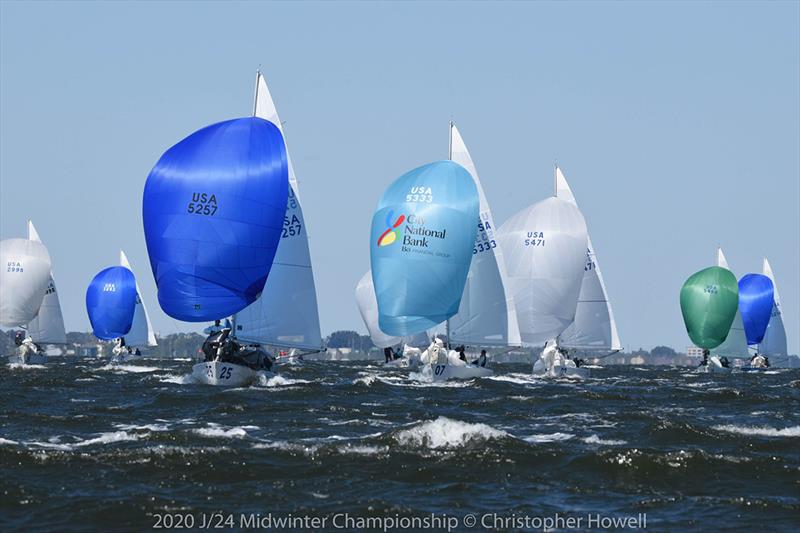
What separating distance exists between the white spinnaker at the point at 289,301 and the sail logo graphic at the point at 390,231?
18.8 ft

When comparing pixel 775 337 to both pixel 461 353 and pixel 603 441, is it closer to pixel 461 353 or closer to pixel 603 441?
pixel 461 353

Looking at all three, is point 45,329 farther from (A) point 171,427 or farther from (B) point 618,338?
(A) point 171,427

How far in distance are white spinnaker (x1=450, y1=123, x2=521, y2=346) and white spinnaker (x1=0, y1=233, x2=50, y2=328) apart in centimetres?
4205

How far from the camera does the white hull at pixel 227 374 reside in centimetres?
4378

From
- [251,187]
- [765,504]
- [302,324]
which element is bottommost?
[765,504]

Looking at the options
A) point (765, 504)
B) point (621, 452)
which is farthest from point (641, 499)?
point (621, 452)

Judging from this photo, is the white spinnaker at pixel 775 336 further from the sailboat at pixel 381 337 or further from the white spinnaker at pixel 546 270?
the white spinnaker at pixel 546 270

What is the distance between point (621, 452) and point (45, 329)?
74.4m

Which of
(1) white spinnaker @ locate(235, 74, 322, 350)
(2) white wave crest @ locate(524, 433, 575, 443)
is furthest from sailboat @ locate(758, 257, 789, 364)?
(2) white wave crest @ locate(524, 433, 575, 443)

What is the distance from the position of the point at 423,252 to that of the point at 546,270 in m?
10.4

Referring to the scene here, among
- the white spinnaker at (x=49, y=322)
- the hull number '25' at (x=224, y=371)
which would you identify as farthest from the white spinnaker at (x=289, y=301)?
the white spinnaker at (x=49, y=322)

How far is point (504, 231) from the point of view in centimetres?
6419

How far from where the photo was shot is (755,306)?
97062 millimetres

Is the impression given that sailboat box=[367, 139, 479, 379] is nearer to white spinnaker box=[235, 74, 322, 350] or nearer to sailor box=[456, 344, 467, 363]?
sailor box=[456, 344, 467, 363]
